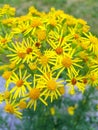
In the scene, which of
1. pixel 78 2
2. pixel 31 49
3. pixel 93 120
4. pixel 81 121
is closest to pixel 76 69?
pixel 31 49

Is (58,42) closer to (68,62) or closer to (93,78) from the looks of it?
(68,62)

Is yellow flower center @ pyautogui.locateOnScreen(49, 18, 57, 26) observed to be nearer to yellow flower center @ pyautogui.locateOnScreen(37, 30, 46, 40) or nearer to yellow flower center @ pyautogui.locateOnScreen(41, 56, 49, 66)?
yellow flower center @ pyautogui.locateOnScreen(37, 30, 46, 40)

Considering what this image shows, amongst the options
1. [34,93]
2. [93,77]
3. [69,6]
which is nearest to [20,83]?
[34,93]

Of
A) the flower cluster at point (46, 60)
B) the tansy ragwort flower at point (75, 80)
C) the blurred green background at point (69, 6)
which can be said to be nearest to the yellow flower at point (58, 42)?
the flower cluster at point (46, 60)

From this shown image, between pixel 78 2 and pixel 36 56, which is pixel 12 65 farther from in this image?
pixel 78 2

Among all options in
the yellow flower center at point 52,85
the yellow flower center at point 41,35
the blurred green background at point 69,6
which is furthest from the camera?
the blurred green background at point 69,6

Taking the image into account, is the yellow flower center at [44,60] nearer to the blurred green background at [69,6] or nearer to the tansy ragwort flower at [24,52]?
the tansy ragwort flower at [24,52]

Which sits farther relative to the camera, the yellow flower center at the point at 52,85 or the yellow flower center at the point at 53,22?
the yellow flower center at the point at 53,22
